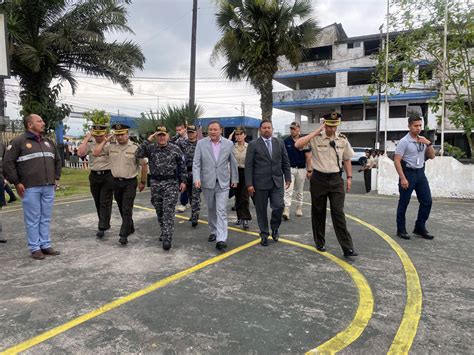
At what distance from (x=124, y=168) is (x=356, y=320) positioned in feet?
12.3

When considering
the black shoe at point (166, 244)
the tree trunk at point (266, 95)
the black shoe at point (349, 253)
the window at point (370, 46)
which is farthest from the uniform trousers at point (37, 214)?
the window at point (370, 46)

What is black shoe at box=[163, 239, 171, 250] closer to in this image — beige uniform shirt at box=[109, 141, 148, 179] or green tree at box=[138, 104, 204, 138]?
beige uniform shirt at box=[109, 141, 148, 179]

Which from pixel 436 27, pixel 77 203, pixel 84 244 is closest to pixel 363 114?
pixel 436 27

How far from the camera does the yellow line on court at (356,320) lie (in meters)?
2.66

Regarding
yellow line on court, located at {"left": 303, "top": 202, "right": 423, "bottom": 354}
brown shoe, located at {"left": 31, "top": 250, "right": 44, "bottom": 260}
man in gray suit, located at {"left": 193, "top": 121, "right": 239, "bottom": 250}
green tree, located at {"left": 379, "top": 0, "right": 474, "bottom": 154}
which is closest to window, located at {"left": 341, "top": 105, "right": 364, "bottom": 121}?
green tree, located at {"left": 379, "top": 0, "right": 474, "bottom": 154}

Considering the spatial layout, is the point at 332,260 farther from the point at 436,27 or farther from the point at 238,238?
the point at 436,27

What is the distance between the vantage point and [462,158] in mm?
10617

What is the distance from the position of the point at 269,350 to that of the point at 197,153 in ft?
10.5

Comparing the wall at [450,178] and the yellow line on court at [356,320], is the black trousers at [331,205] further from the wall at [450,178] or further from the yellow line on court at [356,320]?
the wall at [450,178]

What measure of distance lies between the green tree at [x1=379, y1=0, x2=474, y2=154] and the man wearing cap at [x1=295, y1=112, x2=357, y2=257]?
Answer: 729 cm

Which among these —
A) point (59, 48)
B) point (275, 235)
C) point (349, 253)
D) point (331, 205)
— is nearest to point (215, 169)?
point (275, 235)

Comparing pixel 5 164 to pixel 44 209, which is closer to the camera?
pixel 5 164

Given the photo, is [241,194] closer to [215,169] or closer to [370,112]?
[215,169]

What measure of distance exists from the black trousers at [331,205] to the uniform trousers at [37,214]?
3.49 meters
